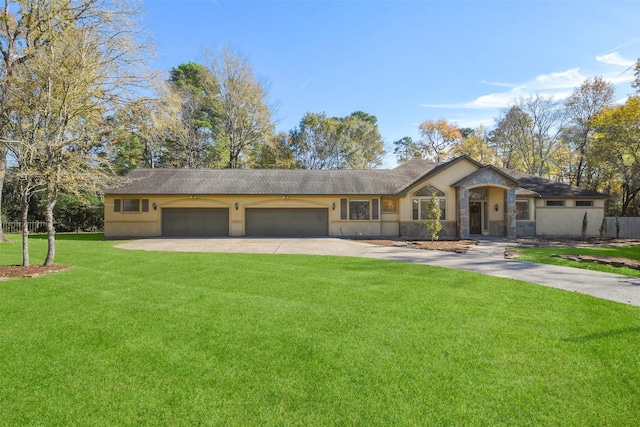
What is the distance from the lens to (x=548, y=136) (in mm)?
34500

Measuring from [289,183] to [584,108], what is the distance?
28663mm

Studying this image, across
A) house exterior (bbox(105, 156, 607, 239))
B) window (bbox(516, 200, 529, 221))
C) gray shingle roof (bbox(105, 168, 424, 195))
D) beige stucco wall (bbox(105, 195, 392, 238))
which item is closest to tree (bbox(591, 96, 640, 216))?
house exterior (bbox(105, 156, 607, 239))

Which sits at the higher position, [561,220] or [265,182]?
[265,182]

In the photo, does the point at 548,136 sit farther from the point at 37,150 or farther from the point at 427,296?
the point at 37,150

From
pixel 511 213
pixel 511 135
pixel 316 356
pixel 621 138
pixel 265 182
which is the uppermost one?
pixel 511 135

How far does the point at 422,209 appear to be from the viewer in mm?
20844

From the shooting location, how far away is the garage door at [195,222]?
21.2 metres

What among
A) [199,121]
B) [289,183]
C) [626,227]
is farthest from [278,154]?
[626,227]

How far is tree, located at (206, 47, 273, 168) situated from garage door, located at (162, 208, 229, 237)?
12.8 metres

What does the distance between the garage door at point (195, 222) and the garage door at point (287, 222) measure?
1629mm

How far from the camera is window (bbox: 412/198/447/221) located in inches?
816

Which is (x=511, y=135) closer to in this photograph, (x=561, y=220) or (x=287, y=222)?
(x=561, y=220)

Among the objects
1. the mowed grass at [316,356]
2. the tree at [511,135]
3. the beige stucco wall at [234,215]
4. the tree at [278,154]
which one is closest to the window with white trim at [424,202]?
the beige stucco wall at [234,215]

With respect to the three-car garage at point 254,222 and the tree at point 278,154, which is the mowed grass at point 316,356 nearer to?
the three-car garage at point 254,222
